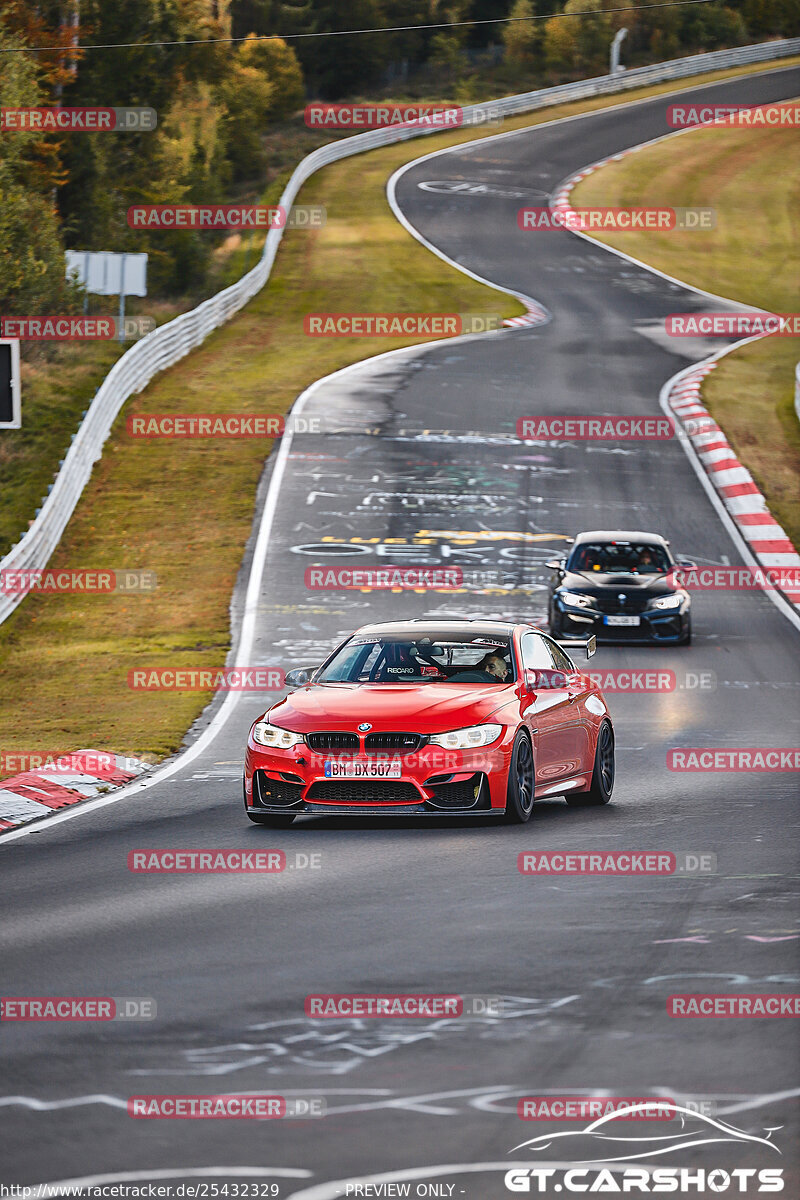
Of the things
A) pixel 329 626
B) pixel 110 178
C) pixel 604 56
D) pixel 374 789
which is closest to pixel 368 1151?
pixel 374 789

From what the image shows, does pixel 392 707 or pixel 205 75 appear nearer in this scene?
pixel 392 707

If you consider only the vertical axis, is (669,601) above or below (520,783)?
below

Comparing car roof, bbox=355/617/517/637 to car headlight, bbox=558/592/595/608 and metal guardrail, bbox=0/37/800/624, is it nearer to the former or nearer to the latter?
car headlight, bbox=558/592/595/608

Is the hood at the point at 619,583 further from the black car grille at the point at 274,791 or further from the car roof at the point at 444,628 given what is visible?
the black car grille at the point at 274,791

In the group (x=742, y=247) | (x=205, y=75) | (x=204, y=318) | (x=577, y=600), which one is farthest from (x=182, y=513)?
(x=205, y=75)

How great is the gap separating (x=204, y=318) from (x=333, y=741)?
126 ft

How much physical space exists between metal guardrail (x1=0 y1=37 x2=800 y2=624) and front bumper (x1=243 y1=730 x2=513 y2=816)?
46.3ft

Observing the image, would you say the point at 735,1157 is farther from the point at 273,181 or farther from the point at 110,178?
the point at 273,181

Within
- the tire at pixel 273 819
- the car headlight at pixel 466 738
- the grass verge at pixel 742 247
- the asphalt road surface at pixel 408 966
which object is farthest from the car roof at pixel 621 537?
the car headlight at pixel 466 738

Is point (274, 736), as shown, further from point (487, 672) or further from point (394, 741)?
point (487, 672)

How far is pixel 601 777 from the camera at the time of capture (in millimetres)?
13188

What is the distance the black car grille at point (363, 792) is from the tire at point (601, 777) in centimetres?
204

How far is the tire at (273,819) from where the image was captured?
11805 millimetres

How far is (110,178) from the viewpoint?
55531 mm
